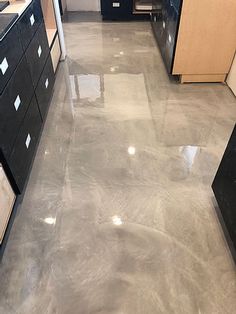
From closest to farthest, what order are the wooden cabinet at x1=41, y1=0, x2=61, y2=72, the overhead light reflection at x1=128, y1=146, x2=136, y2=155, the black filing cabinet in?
the overhead light reflection at x1=128, y1=146, x2=136, y2=155
the black filing cabinet
the wooden cabinet at x1=41, y1=0, x2=61, y2=72

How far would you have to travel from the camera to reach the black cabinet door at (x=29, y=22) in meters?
1.53

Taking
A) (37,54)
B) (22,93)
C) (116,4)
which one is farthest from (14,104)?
(116,4)

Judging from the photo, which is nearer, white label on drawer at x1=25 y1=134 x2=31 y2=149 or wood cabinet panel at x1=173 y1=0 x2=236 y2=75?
white label on drawer at x1=25 y1=134 x2=31 y2=149

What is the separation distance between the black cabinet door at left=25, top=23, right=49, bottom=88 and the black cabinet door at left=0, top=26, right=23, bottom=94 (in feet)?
0.56

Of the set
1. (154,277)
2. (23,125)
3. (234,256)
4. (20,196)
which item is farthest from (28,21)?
(234,256)

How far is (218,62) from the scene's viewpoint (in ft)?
7.66

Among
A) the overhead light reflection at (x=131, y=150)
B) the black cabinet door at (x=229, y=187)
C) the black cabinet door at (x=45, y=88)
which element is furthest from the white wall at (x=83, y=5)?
the black cabinet door at (x=229, y=187)

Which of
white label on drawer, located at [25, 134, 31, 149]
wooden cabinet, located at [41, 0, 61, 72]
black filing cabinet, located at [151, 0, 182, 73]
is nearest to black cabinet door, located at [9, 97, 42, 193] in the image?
white label on drawer, located at [25, 134, 31, 149]

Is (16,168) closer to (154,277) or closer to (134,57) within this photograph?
(154,277)

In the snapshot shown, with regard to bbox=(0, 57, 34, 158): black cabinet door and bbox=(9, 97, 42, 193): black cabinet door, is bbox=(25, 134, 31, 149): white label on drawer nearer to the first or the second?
bbox=(9, 97, 42, 193): black cabinet door

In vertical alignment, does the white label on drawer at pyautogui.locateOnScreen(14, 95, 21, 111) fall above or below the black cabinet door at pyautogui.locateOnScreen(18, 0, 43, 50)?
below

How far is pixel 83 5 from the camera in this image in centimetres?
418

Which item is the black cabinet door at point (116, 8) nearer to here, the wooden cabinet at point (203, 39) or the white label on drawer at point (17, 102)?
the wooden cabinet at point (203, 39)

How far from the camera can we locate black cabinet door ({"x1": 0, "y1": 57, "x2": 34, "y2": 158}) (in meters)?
1.24
